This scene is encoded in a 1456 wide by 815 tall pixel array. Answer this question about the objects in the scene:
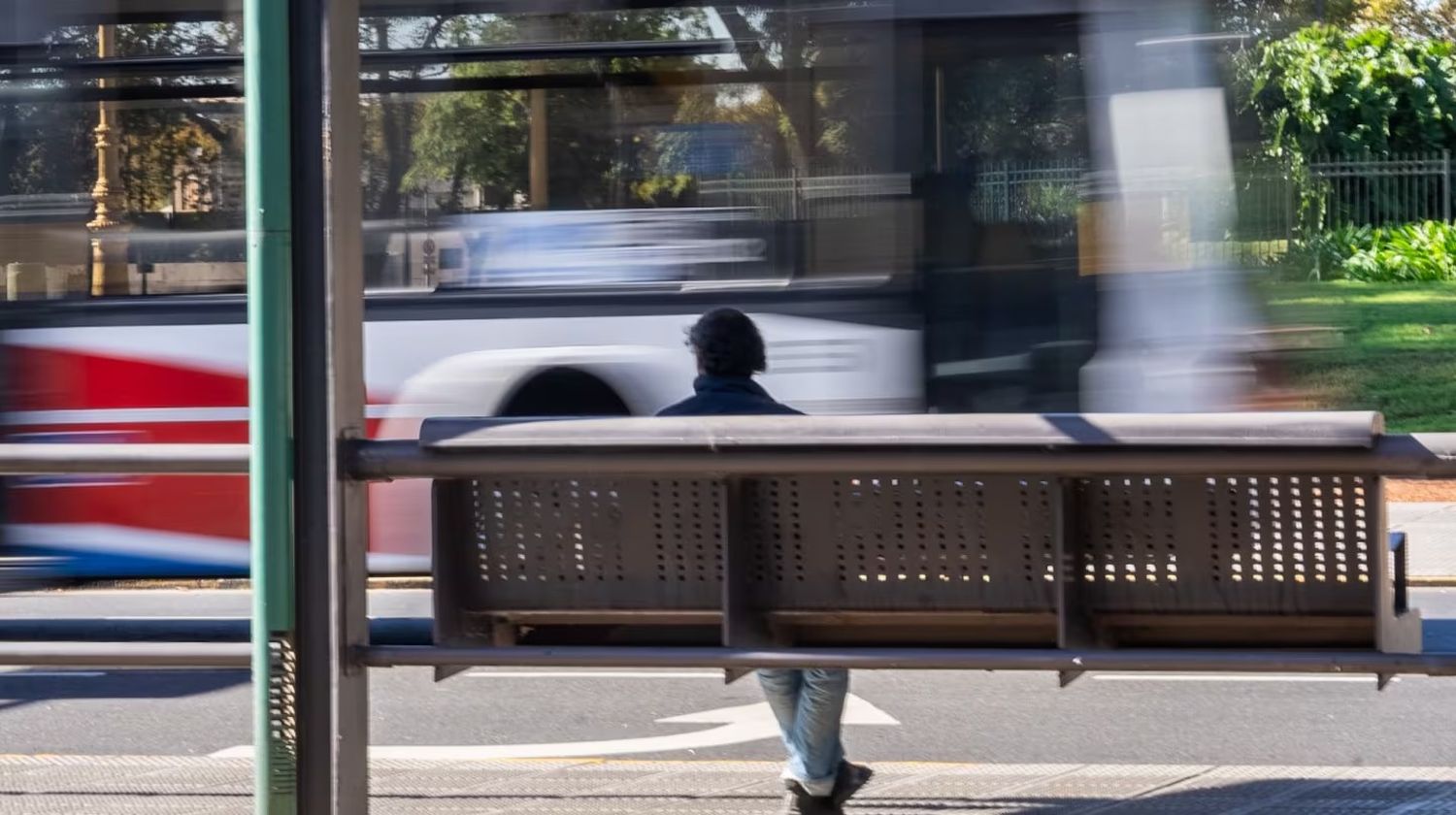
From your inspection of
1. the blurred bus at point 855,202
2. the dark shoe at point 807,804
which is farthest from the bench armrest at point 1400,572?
the blurred bus at point 855,202

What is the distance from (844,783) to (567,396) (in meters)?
4.37

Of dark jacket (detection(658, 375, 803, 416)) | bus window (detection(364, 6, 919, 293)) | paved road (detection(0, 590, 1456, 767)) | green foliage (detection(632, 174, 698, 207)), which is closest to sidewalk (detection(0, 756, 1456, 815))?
paved road (detection(0, 590, 1456, 767))

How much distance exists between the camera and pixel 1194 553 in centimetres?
386

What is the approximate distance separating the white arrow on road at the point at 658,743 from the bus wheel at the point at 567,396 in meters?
2.37

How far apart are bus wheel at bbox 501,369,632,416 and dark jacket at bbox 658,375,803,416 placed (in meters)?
3.94

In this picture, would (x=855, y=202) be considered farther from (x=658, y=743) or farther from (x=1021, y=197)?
(x=658, y=743)

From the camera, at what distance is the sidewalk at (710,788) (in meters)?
5.52

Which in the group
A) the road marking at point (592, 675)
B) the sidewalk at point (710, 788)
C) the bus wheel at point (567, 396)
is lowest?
the road marking at point (592, 675)

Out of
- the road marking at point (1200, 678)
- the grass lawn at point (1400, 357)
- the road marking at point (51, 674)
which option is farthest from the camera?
the grass lawn at point (1400, 357)

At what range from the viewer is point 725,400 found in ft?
17.0

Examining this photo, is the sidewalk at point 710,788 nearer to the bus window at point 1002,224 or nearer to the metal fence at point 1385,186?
the bus window at point 1002,224

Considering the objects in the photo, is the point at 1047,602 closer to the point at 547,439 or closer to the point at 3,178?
the point at 547,439

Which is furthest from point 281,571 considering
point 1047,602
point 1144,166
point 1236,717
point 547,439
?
point 1144,166

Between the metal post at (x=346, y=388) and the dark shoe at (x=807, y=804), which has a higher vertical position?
the metal post at (x=346, y=388)
